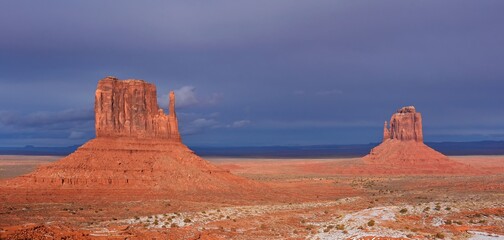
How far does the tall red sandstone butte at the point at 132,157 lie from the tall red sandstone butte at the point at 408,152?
208 ft

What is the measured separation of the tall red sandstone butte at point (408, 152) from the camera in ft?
398

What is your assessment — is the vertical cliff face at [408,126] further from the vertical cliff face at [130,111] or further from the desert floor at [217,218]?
the vertical cliff face at [130,111]

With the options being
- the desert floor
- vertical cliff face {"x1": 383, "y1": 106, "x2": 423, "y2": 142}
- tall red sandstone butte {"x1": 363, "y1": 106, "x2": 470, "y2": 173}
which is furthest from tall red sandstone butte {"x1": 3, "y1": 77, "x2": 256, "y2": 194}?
vertical cliff face {"x1": 383, "y1": 106, "x2": 423, "y2": 142}

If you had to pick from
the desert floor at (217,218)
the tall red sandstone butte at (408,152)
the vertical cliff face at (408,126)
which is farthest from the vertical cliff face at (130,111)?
the vertical cliff face at (408,126)

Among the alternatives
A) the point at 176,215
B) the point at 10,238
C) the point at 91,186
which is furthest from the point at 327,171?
the point at 10,238

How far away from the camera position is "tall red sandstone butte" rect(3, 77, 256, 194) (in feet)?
203

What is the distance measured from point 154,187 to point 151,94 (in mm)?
14741

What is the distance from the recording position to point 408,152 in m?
130

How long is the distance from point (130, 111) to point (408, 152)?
3313 inches

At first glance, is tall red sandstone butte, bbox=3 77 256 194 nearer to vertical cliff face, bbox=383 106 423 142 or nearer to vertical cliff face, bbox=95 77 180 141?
vertical cliff face, bbox=95 77 180 141

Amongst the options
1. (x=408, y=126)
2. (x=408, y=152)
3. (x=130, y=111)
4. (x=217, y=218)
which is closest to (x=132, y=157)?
(x=130, y=111)

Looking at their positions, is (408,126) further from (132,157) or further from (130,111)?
(132,157)

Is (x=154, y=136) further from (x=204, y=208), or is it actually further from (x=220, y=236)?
(x=220, y=236)

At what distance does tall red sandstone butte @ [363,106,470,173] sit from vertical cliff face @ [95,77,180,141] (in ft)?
226
